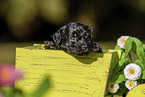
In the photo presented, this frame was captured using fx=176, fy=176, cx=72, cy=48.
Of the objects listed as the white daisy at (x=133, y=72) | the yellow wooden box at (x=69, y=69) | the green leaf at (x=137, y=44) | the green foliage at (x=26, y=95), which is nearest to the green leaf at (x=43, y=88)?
the green foliage at (x=26, y=95)

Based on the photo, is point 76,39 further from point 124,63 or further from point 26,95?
point 26,95

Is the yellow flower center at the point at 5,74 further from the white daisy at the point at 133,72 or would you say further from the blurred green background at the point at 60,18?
the blurred green background at the point at 60,18

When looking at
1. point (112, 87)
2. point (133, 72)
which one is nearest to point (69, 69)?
point (112, 87)

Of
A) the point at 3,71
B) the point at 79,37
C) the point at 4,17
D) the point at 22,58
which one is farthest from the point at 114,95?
the point at 4,17

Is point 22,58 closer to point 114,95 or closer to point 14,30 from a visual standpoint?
point 114,95

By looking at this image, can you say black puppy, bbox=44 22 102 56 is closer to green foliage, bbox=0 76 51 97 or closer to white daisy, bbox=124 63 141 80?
white daisy, bbox=124 63 141 80

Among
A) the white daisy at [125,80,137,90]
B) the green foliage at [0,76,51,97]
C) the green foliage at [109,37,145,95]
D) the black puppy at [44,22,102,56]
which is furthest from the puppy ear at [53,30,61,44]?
the green foliage at [0,76,51,97]

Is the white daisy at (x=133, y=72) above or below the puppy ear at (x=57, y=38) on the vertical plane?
below
